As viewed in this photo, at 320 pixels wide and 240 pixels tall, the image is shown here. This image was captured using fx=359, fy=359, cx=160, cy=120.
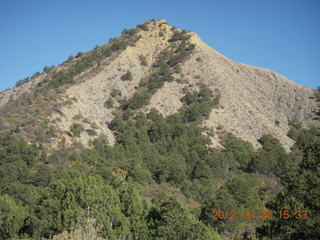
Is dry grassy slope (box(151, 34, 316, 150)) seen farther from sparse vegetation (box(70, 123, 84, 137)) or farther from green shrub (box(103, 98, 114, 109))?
sparse vegetation (box(70, 123, 84, 137))

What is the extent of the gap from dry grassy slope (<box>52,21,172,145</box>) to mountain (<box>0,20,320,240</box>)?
269 mm

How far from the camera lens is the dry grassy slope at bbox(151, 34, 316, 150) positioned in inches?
2379

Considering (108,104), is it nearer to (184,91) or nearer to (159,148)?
(184,91)

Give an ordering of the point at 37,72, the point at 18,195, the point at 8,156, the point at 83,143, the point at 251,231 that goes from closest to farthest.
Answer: the point at 251,231, the point at 18,195, the point at 8,156, the point at 83,143, the point at 37,72

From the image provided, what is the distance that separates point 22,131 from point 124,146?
45.2 feet

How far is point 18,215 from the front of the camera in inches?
986

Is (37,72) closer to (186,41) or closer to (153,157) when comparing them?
(186,41)

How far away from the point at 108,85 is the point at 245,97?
86.8 feet

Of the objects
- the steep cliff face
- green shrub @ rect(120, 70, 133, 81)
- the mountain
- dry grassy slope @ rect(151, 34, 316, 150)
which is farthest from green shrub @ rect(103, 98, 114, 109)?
green shrub @ rect(120, 70, 133, 81)

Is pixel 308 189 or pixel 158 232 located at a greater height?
pixel 308 189

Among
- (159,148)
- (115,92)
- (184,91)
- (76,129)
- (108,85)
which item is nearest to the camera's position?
(76,129)

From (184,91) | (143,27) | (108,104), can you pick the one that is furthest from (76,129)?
(143,27)

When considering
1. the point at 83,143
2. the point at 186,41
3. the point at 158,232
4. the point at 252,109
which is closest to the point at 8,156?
the point at 83,143

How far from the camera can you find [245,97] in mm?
68812
